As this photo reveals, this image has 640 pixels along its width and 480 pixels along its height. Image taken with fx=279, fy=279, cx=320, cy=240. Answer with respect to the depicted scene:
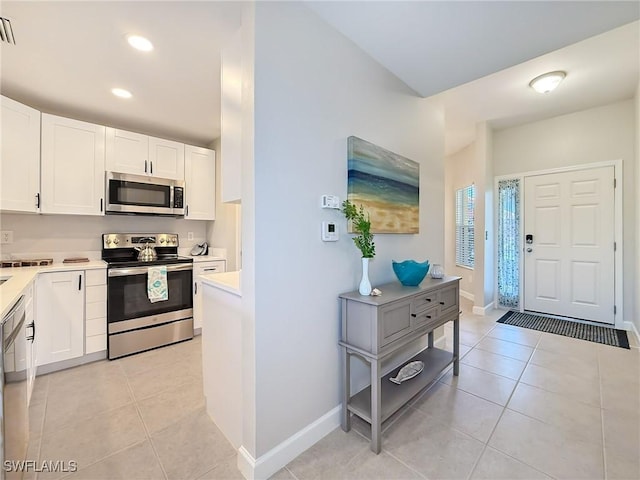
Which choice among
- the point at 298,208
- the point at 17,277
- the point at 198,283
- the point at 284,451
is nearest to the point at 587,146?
the point at 298,208

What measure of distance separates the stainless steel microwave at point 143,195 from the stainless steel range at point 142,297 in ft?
1.31

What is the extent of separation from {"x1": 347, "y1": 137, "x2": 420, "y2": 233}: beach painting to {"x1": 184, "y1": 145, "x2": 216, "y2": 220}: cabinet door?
8.02 feet

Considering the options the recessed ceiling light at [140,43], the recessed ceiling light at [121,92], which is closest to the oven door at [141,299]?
the recessed ceiling light at [121,92]

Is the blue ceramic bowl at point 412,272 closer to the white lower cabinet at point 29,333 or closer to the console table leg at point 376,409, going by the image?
the console table leg at point 376,409

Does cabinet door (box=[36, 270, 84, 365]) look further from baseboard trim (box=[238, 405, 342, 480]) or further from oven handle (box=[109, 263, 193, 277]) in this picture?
baseboard trim (box=[238, 405, 342, 480])

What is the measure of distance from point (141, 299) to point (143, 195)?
1.13m

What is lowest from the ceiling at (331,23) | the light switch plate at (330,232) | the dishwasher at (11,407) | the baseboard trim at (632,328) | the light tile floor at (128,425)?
the light tile floor at (128,425)

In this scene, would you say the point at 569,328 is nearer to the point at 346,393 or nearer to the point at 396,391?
the point at 396,391

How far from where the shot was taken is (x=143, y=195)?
307cm

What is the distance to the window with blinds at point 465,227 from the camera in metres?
4.92

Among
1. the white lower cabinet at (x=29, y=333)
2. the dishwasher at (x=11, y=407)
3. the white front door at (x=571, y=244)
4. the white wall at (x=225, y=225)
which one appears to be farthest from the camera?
the white wall at (x=225, y=225)

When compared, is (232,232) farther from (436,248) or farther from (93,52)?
(436,248)

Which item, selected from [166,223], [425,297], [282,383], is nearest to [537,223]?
[425,297]

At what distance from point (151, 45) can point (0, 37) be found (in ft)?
3.01
